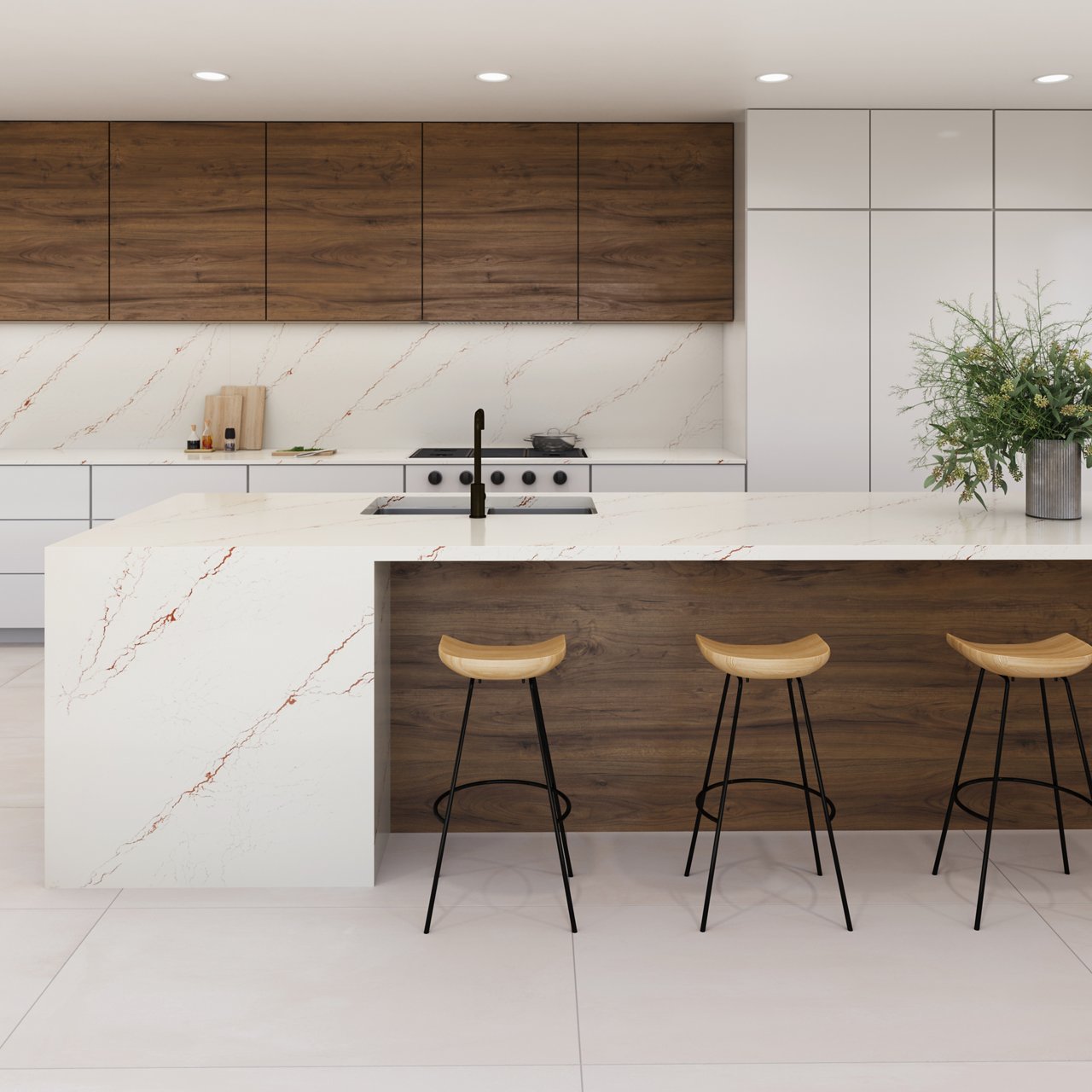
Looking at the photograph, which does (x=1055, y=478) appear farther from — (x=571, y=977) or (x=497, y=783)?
(x=571, y=977)

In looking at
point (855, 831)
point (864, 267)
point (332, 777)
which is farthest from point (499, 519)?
point (864, 267)

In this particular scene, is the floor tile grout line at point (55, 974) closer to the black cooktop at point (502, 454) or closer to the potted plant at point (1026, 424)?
the potted plant at point (1026, 424)

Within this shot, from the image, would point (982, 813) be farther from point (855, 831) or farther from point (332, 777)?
point (332, 777)

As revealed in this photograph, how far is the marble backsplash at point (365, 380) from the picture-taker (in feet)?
18.8

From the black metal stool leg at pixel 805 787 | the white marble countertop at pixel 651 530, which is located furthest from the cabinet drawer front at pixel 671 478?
the black metal stool leg at pixel 805 787

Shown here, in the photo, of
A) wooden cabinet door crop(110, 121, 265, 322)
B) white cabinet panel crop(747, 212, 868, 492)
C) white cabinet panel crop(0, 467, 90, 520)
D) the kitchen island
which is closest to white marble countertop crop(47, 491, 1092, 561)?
the kitchen island

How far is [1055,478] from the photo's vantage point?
3043 mm

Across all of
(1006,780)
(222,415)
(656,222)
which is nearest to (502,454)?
(656,222)

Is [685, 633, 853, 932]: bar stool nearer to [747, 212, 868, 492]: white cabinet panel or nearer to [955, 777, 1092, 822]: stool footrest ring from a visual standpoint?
[955, 777, 1092, 822]: stool footrest ring

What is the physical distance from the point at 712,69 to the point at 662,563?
7.90 ft

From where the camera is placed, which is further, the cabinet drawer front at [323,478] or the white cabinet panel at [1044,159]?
the cabinet drawer front at [323,478]

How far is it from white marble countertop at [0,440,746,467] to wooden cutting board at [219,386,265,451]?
0.11m

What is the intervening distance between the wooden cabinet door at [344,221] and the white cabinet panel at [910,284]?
2197mm

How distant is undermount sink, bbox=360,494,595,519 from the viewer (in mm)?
3408
